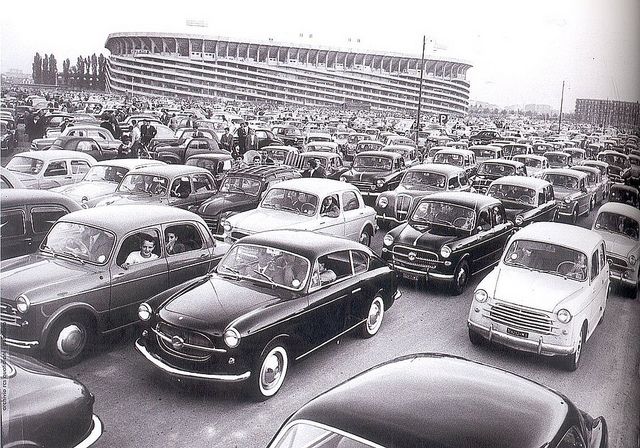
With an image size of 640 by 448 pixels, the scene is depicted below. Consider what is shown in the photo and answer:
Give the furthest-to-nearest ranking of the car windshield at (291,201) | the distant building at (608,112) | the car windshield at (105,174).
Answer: the car windshield at (105,174) < the car windshield at (291,201) < the distant building at (608,112)

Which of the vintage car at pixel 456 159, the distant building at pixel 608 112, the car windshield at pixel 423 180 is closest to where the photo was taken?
the distant building at pixel 608 112

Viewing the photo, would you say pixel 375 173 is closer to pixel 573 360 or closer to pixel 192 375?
pixel 573 360

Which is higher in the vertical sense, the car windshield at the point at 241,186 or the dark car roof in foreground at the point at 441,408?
the car windshield at the point at 241,186

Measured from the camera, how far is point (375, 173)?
40.3 feet

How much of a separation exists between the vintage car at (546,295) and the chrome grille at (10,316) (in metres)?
3.69

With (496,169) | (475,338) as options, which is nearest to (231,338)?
(475,338)

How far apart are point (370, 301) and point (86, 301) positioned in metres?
2.48

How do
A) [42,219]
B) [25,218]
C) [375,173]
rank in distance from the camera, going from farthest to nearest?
[375,173] → [42,219] → [25,218]

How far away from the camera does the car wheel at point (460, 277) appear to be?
21.8ft

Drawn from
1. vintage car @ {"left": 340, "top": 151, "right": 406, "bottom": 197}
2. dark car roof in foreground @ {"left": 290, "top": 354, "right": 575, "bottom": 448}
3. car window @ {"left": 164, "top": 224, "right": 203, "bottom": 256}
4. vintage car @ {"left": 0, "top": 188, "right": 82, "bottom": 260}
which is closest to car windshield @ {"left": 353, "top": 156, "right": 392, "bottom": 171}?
vintage car @ {"left": 340, "top": 151, "right": 406, "bottom": 197}

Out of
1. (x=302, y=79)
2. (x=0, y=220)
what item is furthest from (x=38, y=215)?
(x=302, y=79)

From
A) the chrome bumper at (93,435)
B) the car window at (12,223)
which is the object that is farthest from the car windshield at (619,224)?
the car window at (12,223)

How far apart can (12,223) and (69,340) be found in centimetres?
156

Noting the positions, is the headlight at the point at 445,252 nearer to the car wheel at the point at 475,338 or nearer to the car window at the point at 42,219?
the car wheel at the point at 475,338
